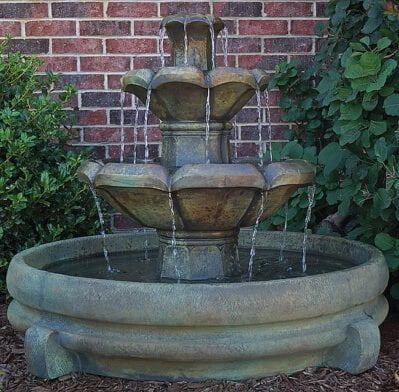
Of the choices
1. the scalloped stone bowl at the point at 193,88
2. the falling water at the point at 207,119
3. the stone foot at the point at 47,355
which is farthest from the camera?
the falling water at the point at 207,119

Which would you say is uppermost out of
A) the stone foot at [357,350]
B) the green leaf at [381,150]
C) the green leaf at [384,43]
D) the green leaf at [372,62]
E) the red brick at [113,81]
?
the green leaf at [384,43]

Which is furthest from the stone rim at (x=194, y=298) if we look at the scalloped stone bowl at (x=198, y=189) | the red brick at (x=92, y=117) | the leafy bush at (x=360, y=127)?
the red brick at (x=92, y=117)

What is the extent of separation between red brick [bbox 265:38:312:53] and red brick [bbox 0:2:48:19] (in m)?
1.35

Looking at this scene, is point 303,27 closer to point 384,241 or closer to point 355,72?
point 355,72

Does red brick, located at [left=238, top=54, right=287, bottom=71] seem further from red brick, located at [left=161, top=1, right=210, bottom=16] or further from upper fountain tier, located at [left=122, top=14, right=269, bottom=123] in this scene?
upper fountain tier, located at [left=122, top=14, right=269, bottom=123]

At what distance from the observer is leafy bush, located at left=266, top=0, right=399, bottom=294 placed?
11.0 feet

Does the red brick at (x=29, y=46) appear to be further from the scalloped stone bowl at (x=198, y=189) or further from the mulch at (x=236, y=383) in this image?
the mulch at (x=236, y=383)

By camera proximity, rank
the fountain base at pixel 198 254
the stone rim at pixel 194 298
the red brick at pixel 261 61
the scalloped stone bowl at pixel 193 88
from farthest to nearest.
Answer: the red brick at pixel 261 61 < the fountain base at pixel 198 254 < the scalloped stone bowl at pixel 193 88 < the stone rim at pixel 194 298

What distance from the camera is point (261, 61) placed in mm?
4531

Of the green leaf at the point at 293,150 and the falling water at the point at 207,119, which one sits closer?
the falling water at the point at 207,119

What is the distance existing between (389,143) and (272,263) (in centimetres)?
79

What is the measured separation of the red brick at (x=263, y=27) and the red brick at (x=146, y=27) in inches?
20.1

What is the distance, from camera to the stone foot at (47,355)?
255 cm

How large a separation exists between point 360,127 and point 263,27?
1242 millimetres
